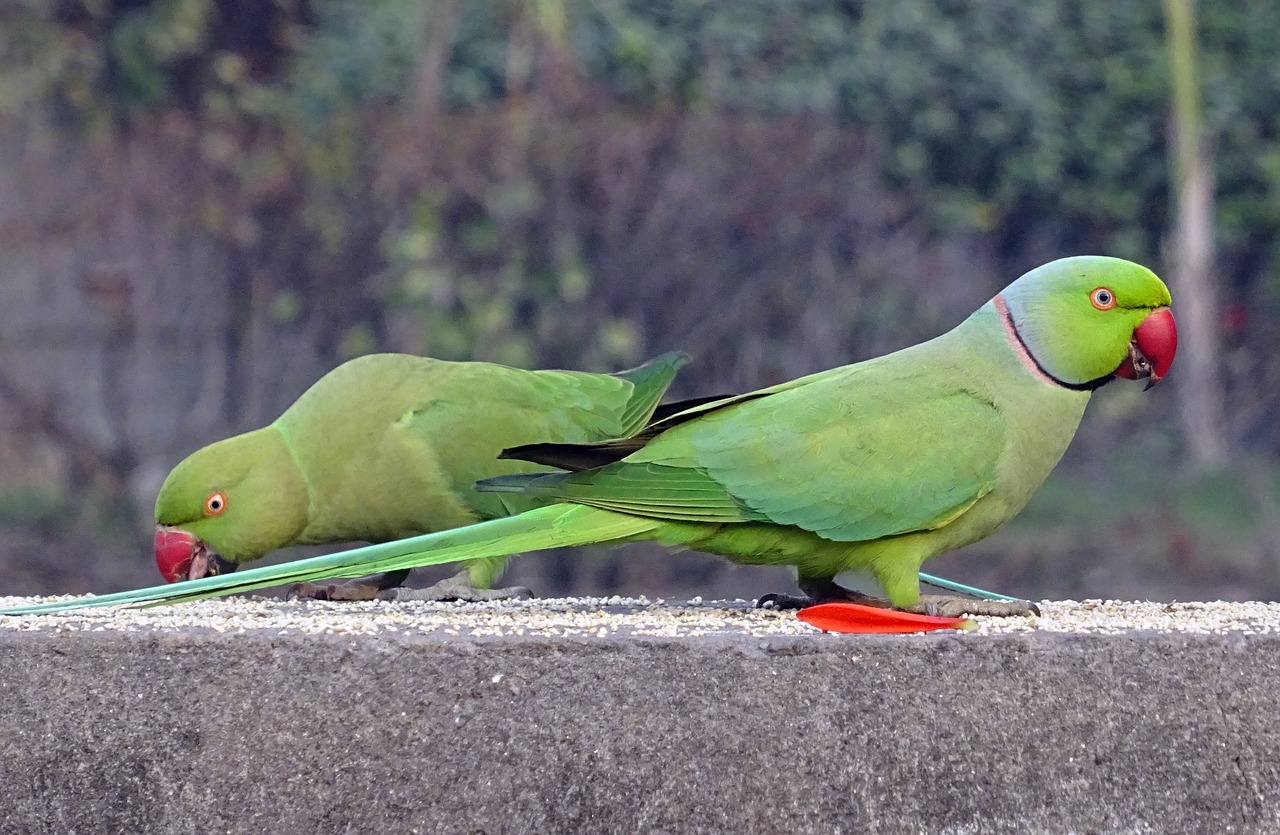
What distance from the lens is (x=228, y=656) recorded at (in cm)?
226

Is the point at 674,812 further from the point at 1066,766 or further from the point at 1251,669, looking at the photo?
the point at 1251,669

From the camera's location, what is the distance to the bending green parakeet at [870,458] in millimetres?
2803

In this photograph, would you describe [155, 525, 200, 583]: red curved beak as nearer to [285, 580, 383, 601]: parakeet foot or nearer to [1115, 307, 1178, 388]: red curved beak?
[285, 580, 383, 601]: parakeet foot

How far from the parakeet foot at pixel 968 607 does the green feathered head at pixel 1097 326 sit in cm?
49

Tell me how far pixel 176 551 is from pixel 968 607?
6.04 ft

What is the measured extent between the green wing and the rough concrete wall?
55cm

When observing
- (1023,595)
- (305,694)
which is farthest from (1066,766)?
(1023,595)

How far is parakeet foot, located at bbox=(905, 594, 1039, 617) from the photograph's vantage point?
2.77 metres

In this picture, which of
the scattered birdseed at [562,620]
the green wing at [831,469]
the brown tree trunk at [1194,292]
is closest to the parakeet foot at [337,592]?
the scattered birdseed at [562,620]

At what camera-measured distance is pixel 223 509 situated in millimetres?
3502

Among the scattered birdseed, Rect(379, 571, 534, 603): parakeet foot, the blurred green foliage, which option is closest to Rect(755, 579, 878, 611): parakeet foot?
the scattered birdseed

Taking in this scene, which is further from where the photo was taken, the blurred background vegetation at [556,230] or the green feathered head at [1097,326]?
the blurred background vegetation at [556,230]

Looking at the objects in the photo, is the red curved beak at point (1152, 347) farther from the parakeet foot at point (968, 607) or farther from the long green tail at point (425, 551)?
the long green tail at point (425, 551)

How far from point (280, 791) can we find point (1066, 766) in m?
1.20
